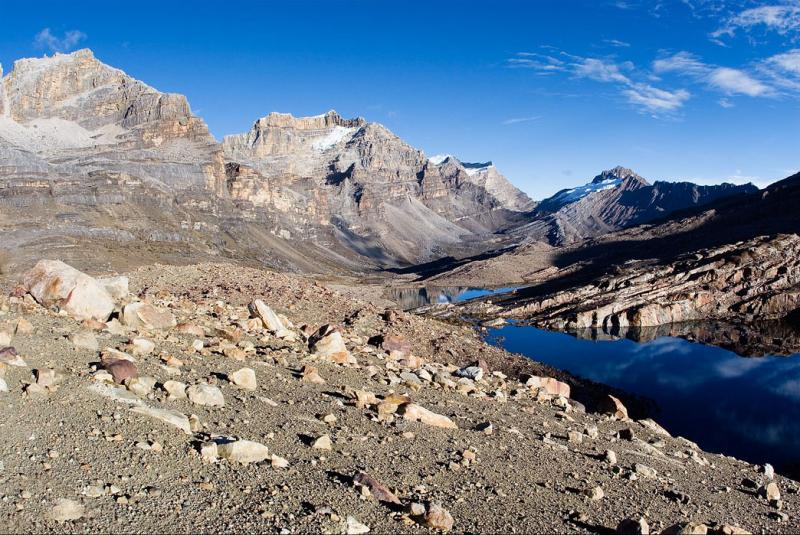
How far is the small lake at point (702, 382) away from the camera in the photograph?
38.3 meters

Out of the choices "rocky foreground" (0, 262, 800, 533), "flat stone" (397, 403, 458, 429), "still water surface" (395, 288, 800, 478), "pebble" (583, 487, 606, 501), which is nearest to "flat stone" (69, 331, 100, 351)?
"rocky foreground" (0, 262, 800, 533)

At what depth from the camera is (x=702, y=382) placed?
179ft

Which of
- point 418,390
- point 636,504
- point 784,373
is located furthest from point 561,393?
point 784,373

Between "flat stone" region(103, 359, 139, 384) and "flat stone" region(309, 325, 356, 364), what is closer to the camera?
"flat stone" region(103, 359, 139, 384)

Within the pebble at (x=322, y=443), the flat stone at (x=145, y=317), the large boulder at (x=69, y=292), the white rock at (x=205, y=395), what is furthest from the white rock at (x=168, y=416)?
the large boulder at (x=69, y=292)

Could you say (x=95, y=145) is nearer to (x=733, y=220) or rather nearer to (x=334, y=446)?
(x=733, y=220)

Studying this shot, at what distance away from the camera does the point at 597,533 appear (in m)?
10.5

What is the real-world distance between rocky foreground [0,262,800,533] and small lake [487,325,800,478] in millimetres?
21407

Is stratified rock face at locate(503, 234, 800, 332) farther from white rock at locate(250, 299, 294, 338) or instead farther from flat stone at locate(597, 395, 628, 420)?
white rock at locate(250, 299, 294, 338)

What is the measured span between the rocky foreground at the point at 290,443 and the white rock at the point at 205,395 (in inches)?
1.3

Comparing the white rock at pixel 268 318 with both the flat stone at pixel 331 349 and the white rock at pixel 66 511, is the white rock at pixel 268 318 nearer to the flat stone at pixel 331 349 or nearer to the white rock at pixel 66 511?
the flat stone at pixel 331 349

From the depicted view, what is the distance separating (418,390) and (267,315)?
7798 mm

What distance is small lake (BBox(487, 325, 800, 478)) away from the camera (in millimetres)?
38312

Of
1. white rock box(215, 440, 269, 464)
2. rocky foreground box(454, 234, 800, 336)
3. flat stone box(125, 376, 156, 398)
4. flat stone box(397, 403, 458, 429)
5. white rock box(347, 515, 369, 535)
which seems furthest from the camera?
rocky foreground box(454, 234, 800, 336)
